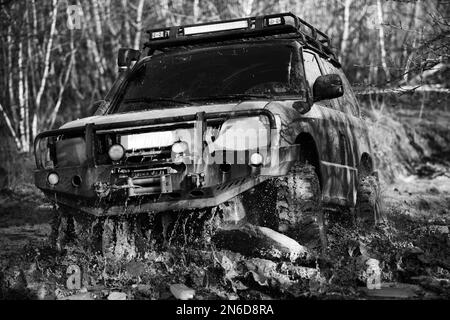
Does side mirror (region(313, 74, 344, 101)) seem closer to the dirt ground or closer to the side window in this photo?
the side window

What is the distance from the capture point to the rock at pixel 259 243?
516 cm

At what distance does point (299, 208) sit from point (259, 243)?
464mm

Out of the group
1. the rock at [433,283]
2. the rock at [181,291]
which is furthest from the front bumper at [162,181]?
the rock at [433,283]

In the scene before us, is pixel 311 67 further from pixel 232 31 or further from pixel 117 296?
pixel 117 296

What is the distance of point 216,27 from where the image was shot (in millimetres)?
6887

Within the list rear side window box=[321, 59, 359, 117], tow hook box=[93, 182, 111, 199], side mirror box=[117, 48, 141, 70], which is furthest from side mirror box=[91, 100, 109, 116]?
rear side window box=[321, 59, 359, 117]

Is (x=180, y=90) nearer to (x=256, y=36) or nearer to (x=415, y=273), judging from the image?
(x=256, y=36)

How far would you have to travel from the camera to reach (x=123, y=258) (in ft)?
18.2

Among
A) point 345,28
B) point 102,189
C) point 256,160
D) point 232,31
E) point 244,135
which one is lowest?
point 102,189

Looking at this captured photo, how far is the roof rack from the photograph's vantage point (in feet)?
22.0

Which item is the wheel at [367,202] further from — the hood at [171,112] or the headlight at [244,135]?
the headlight at [244,135]

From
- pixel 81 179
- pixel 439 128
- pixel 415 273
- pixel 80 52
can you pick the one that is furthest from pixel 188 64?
pixel 80 52

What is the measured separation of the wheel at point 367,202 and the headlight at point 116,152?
3146 mm

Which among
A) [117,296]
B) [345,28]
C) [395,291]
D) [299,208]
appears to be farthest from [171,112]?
[345,28]
